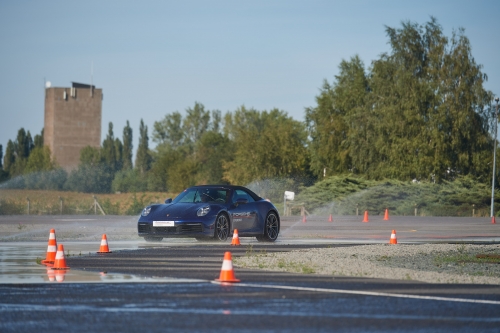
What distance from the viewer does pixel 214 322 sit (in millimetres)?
9047

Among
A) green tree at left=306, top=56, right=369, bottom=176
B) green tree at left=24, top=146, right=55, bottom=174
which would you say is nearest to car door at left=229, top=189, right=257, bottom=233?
green tree at left=306, top=56, right=369, bottom=176

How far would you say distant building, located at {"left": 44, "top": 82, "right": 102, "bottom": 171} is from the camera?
160500 mm

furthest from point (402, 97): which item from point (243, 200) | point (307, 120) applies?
point (243, 200)

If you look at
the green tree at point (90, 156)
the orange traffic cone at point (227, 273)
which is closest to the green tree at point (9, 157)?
the green tree at point (90, 156)

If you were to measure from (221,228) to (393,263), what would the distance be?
755 centimetres

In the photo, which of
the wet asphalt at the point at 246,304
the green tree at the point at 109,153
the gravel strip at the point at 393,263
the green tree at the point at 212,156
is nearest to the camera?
the wet asphalt at the point at 246,304

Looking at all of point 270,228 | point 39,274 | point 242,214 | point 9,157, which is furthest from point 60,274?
point 9,157

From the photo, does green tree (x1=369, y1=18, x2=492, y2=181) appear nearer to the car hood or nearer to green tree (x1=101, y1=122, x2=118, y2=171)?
the car hood

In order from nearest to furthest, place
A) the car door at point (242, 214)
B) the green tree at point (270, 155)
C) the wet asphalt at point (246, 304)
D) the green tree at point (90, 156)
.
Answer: the wet asphalt at point (246, 304)
the car door at point (242, 214)
the green tree at point (270, 155)
the green tree at point (90, 156)

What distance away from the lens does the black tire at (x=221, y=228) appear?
23.9m

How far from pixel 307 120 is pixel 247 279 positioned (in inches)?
3134

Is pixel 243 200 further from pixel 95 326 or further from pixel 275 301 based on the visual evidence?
pixel 95 326

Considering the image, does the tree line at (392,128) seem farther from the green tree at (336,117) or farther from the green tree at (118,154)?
the green tree at (118,154)

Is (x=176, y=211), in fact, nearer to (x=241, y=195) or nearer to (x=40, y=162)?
(x=241, y=195)
